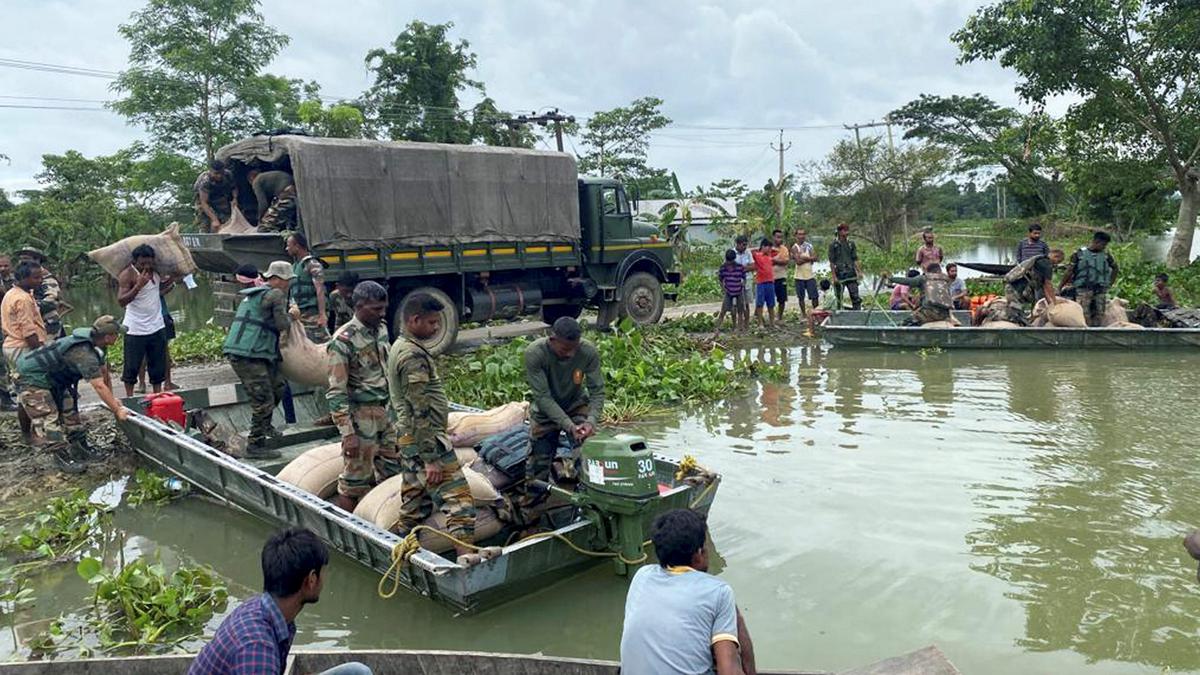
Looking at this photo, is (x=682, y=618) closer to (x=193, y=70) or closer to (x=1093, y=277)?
(x=1093, y=277)

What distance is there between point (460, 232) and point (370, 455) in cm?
702

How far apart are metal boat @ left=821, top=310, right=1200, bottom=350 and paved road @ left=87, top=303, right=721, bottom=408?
15.8ft

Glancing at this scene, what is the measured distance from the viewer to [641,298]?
1526cm

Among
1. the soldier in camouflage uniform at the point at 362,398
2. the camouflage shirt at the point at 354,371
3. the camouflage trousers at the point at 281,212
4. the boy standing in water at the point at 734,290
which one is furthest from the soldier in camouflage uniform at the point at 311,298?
the boy standing in water at the point at 734,290

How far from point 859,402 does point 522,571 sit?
6.14 meters

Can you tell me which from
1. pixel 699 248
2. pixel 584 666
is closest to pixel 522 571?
pixel 584 666

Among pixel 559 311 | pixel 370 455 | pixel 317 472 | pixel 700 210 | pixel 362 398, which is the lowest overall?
pixel 317 472

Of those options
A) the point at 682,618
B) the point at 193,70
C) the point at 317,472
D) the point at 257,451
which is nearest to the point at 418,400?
the point at 317,472

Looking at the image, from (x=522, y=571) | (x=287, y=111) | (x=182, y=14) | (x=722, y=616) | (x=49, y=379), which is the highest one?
(x=182, y=14)

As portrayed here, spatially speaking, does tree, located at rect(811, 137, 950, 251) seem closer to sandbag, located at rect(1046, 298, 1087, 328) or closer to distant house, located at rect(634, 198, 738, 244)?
distant house, located at rect(634, 198, 738, 244)

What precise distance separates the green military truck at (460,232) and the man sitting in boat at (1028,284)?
582 cm

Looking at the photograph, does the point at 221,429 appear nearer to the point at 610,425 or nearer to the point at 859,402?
the point at 610,425

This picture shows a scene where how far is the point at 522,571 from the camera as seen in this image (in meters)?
4.81

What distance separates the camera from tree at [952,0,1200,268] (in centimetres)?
1623
